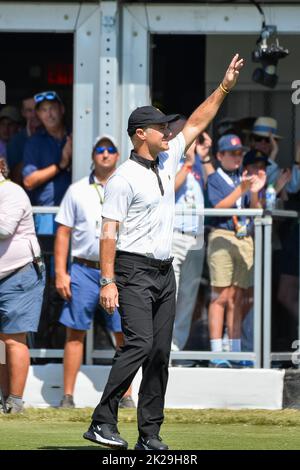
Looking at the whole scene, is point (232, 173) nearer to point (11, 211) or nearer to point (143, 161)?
point (11, 211)

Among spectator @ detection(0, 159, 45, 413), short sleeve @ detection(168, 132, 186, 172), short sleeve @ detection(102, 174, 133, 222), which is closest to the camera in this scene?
short sleeve @ detection(102, 174, 133, 222)

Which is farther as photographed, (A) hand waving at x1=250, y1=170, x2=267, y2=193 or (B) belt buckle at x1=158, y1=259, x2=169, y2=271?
(A) hand waving at x1=250, y1=170, x2=267, y2=193

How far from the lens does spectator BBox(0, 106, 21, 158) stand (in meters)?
11.8

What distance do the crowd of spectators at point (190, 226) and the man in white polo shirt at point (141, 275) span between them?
7.96 ft

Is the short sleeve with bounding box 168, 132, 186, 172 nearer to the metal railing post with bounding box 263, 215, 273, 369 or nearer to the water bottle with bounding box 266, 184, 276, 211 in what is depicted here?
the metal railing post with bounding box 263, 215, 273, 369

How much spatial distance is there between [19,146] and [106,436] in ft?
15.1

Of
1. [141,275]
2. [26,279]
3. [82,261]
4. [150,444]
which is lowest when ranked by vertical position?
[150,444]

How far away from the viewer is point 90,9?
10914mm

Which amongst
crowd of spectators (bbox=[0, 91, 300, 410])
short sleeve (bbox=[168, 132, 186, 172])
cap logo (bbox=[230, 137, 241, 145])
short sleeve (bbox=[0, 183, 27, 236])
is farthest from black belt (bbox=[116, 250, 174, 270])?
cap logo (bbox=[230, 137, 241, 145])

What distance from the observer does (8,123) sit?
39.2 ft

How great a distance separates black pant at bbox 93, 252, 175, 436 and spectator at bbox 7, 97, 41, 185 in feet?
12.5

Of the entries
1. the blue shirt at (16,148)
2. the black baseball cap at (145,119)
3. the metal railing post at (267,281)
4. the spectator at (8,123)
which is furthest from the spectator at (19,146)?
the black baseball cap at (145,119)

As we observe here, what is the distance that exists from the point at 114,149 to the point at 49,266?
49.0 inches

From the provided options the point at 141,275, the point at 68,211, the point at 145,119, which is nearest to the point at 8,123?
the point at 68,211
